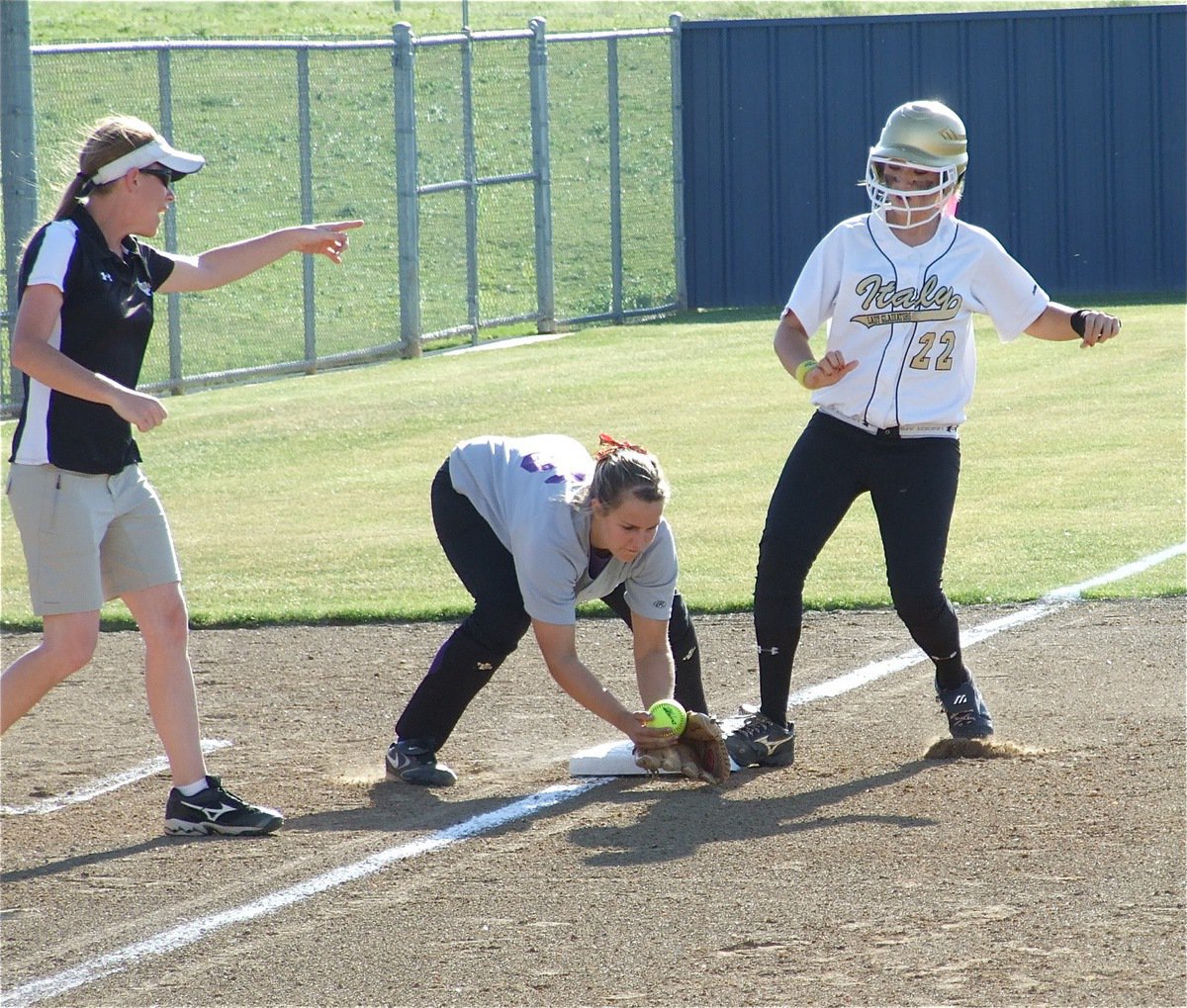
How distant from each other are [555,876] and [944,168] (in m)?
2.32

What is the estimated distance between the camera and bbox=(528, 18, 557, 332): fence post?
59.2 feet

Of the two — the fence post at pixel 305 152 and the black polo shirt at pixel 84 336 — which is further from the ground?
the fence post at pixel 305 152

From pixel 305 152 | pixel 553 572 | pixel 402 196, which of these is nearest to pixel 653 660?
pixel 553 572

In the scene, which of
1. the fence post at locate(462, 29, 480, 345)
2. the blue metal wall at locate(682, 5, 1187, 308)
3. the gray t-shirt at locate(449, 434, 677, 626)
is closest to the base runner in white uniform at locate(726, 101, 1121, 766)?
the gray t-shirt at locate(449, 434, 677, 626)

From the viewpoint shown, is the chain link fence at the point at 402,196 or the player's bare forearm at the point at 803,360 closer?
the player's bare forearm at the point at 803,360

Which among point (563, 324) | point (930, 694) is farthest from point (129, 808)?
point (563, 324)

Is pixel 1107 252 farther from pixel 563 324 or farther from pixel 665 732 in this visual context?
pixel 665 732

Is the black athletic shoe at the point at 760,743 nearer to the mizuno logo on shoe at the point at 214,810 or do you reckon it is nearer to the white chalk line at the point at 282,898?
the white chalk line at the point at 282,898

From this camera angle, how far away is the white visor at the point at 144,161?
15.8 feet

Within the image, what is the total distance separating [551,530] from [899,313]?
125 cm

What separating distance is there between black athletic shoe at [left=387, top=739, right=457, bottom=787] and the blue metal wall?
15.1 metres

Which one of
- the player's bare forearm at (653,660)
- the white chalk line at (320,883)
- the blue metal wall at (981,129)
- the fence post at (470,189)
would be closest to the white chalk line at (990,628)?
the white chalk line at (320,883)

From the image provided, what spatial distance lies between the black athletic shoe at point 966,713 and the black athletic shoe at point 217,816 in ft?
6.70

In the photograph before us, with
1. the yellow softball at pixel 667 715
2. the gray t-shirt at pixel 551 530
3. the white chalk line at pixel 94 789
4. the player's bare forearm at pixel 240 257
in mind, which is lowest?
the white chalk line at pixel 94 789
